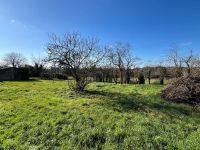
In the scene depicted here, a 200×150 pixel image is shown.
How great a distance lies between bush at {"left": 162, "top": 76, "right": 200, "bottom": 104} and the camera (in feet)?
35.5

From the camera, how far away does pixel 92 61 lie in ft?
52.2

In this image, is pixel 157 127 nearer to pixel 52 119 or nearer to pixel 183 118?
pixel 183 118

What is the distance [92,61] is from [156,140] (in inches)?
422

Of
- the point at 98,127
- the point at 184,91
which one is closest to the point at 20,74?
the point at 184,91

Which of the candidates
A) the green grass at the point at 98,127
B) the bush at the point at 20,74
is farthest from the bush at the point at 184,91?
the bush at the point at 20,74

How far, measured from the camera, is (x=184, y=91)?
36.5 ft

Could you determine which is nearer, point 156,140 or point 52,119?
point 156,140

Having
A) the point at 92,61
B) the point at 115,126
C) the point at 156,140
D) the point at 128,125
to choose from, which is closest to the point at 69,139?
the point at 115,126

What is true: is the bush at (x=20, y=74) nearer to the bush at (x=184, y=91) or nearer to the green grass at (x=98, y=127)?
the green grass at (x=98, y=127)

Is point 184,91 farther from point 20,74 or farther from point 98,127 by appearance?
point 20,74

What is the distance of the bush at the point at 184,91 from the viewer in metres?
10.8

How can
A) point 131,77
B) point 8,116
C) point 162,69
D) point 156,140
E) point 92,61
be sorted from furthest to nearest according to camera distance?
point 131,77 < point 162,69 < point 92,61 < point 8,116 < point 156,140

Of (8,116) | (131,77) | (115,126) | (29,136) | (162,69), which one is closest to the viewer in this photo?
(29,136)

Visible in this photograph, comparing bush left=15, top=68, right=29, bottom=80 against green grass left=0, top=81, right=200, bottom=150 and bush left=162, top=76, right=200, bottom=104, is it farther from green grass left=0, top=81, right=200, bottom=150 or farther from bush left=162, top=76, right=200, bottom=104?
bush left=162, top=76, right=200, bottom=104
